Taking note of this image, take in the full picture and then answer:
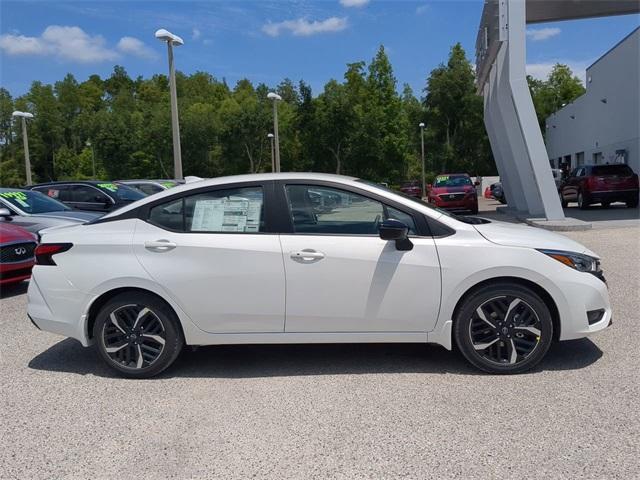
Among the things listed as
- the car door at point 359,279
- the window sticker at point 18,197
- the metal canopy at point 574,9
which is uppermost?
the metal canopy at point 574,9

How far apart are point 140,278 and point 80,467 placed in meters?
1.57

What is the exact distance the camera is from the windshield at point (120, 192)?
14.5 meters

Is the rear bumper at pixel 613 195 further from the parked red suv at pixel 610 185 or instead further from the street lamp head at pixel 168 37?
the street lamp head at pixel 168 37

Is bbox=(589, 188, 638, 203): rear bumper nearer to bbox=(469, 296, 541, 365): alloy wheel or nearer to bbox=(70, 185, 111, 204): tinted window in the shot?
bbox=(70, 185, 111, 204): tinted window

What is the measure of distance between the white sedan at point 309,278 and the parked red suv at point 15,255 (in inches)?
150

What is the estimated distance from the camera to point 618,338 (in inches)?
205

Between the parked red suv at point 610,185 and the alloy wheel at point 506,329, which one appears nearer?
the alloy wheel at point 506,329

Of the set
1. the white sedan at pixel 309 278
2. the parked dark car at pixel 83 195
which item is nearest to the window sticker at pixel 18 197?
the parked dark car at pixel 83 195

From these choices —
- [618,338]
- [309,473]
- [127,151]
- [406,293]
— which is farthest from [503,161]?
[127,151]

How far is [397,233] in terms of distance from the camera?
422 cm

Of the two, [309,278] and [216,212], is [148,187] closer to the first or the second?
[216,212]

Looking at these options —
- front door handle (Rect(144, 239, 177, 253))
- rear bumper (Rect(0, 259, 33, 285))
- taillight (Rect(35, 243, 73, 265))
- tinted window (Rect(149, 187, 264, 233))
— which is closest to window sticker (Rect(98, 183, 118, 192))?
rear bumper (Rect(0, 259, 33, 285))

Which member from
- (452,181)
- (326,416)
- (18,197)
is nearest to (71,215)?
(18,197)

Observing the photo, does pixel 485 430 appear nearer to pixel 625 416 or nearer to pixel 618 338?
pixel 625 416
